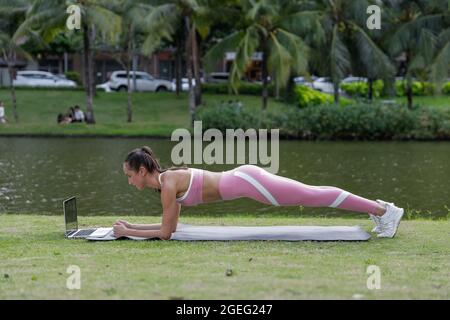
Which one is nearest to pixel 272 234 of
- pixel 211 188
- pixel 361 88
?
pixel 211 188

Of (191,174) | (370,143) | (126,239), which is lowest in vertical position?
(370,143)

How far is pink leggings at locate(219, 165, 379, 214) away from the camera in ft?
29.1

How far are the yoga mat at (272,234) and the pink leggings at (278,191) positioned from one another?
0.36 metres

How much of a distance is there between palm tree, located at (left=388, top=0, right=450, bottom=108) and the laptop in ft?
109

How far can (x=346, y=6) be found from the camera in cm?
4403

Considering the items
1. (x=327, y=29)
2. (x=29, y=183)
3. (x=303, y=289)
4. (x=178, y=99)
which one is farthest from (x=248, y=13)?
(x=303, y=289)

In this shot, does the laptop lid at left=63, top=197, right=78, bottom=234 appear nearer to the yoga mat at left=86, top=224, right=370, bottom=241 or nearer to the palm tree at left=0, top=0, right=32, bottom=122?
the yoga mat at left=86, top=224, right=370, bottom=241

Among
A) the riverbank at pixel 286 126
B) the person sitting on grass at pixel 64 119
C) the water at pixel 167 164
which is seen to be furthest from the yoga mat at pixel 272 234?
the person sitting on grass at pixel 64 119

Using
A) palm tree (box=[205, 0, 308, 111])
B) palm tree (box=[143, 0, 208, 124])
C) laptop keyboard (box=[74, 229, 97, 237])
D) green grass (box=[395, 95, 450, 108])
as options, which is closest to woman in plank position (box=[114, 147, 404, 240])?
laptop keyboard (box=[74, 229, 97, 237])

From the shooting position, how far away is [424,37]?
42.8 m

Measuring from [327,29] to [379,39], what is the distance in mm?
3585

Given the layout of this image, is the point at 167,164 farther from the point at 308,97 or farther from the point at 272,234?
the point at 308,97

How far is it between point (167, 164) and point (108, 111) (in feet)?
71.5

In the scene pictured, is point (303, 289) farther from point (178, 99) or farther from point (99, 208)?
point (178, 99)
